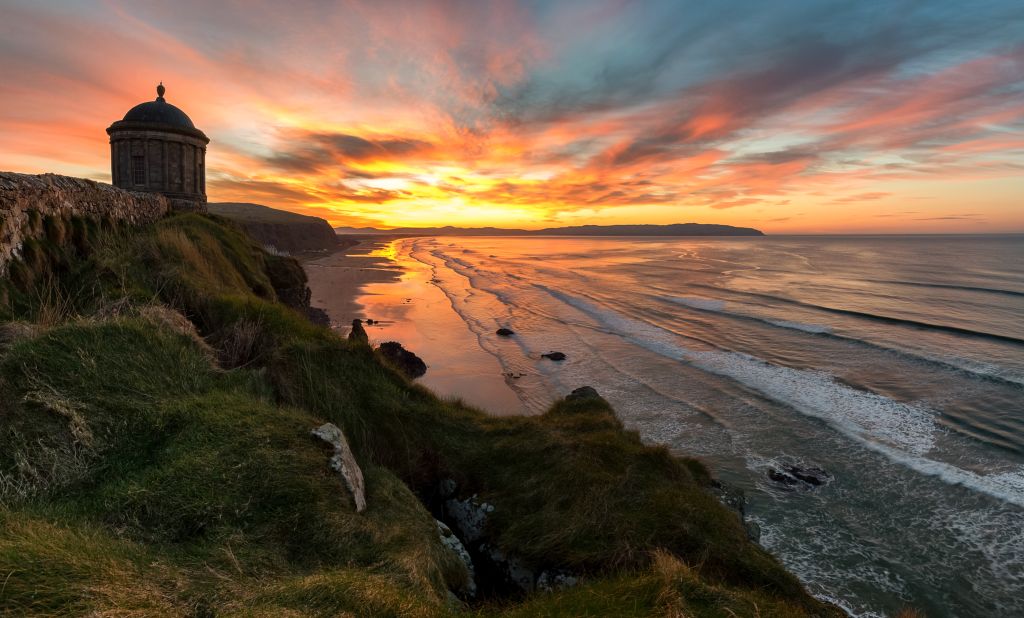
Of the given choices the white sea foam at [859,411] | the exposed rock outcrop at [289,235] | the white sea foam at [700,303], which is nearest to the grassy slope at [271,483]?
the white sea foam at [859,411]

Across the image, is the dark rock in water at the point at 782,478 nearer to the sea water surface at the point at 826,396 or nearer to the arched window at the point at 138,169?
the sea water surface at the point at 826,396

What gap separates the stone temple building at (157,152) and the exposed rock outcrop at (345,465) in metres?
31.9

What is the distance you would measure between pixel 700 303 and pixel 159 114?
42041 millimetres

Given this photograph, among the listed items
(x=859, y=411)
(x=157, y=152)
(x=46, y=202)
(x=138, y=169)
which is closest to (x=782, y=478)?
(x=859, y=411)

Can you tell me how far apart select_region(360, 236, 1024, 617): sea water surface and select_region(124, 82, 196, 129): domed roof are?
17.7m

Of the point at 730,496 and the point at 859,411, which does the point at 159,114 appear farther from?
the point at 859,411

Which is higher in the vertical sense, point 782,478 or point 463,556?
point 463,556

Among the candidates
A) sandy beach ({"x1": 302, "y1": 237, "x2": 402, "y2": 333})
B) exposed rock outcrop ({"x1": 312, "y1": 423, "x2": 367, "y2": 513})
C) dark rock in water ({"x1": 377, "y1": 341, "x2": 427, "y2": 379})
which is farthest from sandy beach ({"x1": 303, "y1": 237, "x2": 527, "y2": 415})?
exposed rock outcrop ({"x1": 312, "y1": 423, "x2": 367, "y2": 513})

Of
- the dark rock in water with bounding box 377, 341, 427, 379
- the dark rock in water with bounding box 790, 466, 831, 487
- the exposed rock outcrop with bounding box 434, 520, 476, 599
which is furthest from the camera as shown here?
the dark rock in water with bounding box 377, 341, 427, 379

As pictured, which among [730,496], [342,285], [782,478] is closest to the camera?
[730,496]

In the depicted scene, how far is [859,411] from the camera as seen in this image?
16953 millimetres

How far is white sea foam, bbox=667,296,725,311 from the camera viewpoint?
3788 cm

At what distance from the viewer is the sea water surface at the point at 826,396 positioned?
963 cm

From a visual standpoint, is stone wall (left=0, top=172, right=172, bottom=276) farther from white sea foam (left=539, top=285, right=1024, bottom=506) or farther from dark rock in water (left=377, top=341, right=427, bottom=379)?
white sea foam (left=539, top=285, right=1024, bottom=506)
